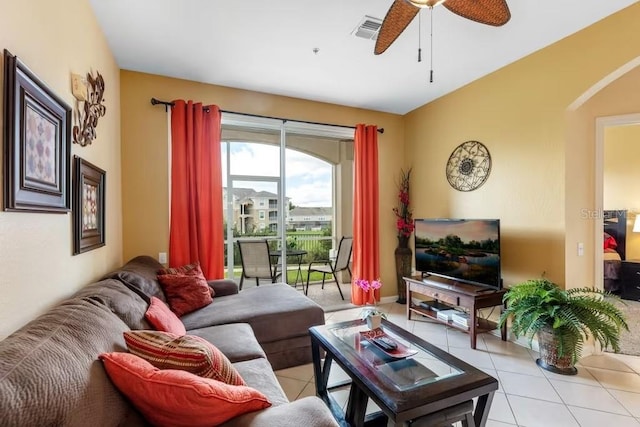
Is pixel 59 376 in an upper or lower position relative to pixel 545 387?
upper

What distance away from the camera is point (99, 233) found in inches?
87.4

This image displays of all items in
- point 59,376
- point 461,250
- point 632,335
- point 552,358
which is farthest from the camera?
point 461,250

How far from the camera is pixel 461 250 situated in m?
3.17

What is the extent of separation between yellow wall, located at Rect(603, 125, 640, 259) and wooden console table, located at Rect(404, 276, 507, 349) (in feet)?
10.4

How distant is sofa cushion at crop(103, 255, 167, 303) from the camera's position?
209 centimetres

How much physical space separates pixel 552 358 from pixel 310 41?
3.33 meters

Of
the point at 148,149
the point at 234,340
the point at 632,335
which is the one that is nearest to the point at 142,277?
the point at 234,340

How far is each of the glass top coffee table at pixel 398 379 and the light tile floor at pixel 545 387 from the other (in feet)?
1.39

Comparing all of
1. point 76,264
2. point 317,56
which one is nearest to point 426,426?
point 76,264

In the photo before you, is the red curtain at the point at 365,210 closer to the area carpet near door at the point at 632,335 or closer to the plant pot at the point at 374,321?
the plant pot at the point at 374,321

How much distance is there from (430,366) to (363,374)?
0.40m

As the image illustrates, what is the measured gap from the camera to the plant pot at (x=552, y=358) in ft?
7.80

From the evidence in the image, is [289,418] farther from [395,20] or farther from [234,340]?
[395,20]

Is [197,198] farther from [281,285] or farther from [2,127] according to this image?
[2,127]
